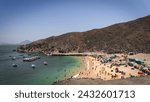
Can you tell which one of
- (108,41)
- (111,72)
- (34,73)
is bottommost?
(34,73)

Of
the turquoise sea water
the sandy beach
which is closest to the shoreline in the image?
the sandy beach

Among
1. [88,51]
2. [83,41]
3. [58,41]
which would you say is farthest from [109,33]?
[58,41]

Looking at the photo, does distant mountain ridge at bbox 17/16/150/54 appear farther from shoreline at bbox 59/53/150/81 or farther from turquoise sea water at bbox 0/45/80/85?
turquoise sea water at bbox 0/45/80/85

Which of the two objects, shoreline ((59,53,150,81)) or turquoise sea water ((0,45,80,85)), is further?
turquoise sea water ((0,45,80,85))

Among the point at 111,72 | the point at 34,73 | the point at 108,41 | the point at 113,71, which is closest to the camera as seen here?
the point at 111,72

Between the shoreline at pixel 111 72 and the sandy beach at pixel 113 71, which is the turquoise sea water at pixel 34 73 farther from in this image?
the sandy beach at pixel 113 71

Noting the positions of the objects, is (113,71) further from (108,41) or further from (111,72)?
(108,41)

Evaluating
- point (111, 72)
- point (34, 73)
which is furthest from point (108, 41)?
point (111, 72)

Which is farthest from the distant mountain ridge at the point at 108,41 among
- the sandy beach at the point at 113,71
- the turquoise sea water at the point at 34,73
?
the turquoise sea water at the point at 34,73

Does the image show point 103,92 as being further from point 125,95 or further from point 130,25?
point 130,25
